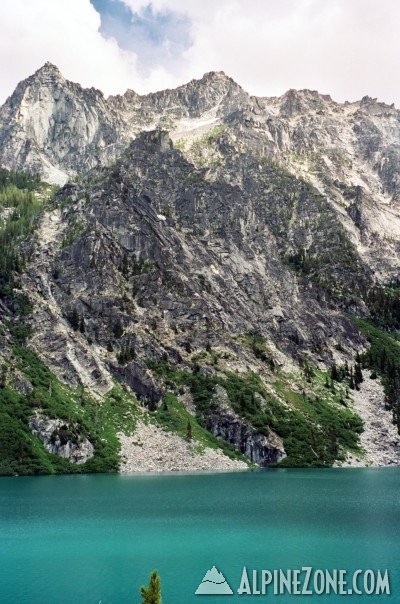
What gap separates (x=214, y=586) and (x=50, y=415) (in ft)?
328

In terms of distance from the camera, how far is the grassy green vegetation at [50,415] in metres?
133

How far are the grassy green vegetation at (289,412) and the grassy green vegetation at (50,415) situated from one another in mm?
19183

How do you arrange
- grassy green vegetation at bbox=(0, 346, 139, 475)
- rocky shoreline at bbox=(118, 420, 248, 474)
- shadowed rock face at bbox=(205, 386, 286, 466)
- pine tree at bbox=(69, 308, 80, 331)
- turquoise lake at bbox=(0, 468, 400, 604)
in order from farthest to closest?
pine tree at bbox=(69, 308, 80, 331)
shadowed rock face at bbox=(205, 386, 286, 466)
rocky shoreline at bbox=(118, 420, 248, 474)
grassy green vegetation at bbox=(0, 346, 139, 475)
turquoise lake at bbox=(0, 468, 400, 604)

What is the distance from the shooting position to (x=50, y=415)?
14300 centimetres

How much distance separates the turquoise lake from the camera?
49.7 metres

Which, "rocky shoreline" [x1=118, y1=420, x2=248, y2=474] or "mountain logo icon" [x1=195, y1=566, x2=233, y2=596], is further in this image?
"rocky shoreline" [x1=118, y1=420, x2=248, y2=474]

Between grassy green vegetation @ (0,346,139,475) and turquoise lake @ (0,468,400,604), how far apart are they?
49.3ft

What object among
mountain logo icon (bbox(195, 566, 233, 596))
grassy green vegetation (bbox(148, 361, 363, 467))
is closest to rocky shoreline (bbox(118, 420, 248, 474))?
grassy green vegetation (bbox(148, 361, 363, 467))

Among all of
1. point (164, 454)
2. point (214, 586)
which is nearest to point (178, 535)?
point (214, 586)

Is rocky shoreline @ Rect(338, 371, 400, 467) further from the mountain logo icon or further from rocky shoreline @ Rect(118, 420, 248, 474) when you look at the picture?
the mountain logo icon

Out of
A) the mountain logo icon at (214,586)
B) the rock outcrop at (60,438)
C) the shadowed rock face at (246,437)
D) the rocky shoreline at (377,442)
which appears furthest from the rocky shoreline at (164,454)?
the mountain logo icon at (214,586)

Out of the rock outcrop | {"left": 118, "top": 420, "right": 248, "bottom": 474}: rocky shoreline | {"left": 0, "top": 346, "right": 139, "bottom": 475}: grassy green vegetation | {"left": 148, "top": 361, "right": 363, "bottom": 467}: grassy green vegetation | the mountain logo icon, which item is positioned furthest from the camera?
{"left": 148, "top": 361, "right": 363, "bottom": 467}: grassy green vegetation

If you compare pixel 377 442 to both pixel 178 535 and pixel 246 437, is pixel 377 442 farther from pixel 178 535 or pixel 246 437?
pixel 178 535

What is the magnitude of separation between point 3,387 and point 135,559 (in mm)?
100096
